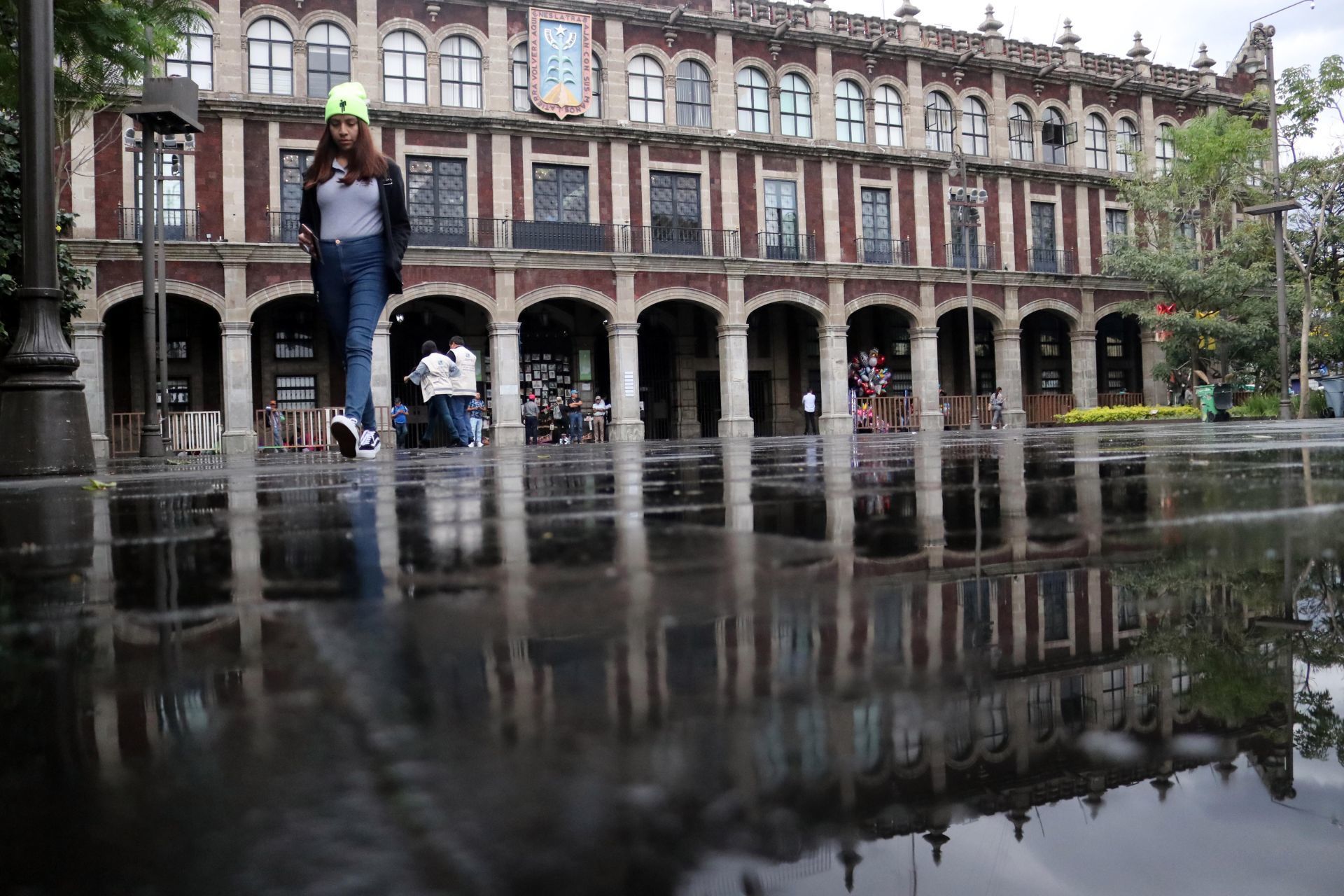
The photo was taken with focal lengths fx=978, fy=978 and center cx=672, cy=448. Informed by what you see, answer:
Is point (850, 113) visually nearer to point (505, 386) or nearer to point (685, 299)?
point (685, 299)

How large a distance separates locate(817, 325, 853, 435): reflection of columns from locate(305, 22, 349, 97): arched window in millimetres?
13765

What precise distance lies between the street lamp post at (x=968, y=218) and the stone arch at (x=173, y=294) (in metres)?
18.7

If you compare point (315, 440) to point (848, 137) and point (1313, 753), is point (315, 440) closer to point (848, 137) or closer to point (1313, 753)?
point (848, 137)

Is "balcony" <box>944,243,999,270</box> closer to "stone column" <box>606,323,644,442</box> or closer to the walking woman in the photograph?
"stone column" <box>606,323,644,442</box>

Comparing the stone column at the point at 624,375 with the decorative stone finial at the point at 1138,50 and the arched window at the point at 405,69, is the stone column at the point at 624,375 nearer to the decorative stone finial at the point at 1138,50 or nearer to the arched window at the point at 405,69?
the arched window at the point at 405,69

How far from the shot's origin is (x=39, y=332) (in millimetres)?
5672

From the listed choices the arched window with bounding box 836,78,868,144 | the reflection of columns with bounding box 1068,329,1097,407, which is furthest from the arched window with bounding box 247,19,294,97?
the reflection of columns with bounding box 1068,329,1097,407

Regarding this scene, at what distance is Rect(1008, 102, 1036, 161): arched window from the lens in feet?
98.5

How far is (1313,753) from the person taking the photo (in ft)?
1.91

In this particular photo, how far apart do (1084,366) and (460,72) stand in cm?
2017

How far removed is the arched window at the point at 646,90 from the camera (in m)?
25.5

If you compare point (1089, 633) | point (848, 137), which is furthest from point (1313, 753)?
point (848, 137)

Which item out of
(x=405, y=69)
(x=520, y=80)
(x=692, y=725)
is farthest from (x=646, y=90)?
(x=692, y=725)

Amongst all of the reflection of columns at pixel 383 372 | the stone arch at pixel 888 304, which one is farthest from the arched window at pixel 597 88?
the stone arch at pixel 888 304
